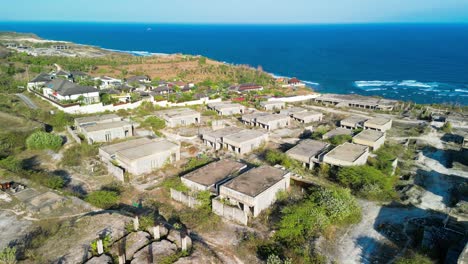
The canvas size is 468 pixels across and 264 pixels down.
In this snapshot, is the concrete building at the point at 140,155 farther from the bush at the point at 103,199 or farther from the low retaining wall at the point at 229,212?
the low retaining wall at the point at 229,212

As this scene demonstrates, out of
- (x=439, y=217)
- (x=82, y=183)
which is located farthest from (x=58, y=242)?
(x=439, y=217)

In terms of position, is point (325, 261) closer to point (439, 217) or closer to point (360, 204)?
point (360, 204)

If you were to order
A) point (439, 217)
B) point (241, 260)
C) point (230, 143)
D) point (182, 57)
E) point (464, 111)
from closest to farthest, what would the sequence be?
point (241, 260), point (439, 217), point (230, 143), point (464, 111), point (182, 57)

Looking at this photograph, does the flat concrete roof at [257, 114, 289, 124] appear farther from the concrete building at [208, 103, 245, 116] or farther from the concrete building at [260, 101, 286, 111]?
the concrete building at [260, 101, 286, 111]

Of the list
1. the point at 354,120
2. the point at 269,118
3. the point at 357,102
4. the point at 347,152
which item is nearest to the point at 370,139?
the point at 347,152

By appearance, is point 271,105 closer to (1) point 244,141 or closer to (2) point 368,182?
(1) point 244,141

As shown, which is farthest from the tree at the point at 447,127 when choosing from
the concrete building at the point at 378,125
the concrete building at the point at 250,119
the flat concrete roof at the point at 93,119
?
the flat concrete roof at the point at 93,119
